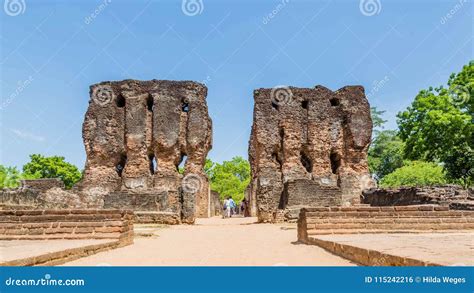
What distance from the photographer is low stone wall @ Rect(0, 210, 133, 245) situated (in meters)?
8.66

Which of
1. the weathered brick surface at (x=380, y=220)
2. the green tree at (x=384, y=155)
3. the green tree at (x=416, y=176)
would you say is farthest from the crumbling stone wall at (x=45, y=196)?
the green tree at (x=384, y=155)

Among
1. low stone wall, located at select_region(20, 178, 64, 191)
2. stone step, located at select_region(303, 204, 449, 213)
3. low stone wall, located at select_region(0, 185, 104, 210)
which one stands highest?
low stone wall, located at select_region(20, 178, 64, 191)

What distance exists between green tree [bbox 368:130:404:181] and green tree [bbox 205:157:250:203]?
54.5ft

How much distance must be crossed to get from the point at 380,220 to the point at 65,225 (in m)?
6.59

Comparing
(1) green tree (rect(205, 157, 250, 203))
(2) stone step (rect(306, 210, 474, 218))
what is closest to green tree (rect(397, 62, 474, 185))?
(2) stone step (rect(306, 210, 474, 218))

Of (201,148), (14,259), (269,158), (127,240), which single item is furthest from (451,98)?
(14,259)

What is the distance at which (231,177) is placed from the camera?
5703 centimetres

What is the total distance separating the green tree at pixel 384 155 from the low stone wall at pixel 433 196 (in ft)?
83.5

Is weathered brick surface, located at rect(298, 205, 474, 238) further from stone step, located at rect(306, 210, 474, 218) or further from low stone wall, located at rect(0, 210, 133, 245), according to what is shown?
low stone wall, located at rect(0, 210, 133, 245)

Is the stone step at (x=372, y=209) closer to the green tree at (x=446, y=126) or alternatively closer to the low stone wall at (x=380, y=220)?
the low stone wall at (x=380, y=220)

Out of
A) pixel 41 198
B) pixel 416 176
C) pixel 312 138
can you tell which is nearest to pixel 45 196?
pixel 41 198

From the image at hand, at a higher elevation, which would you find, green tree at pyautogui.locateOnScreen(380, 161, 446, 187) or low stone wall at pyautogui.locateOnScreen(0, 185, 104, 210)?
green tree at pyautogui.locateOnScreen(380, 161, 446, 187)

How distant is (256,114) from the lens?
25.7m

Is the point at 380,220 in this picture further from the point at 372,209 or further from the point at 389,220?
the point at 372,209
